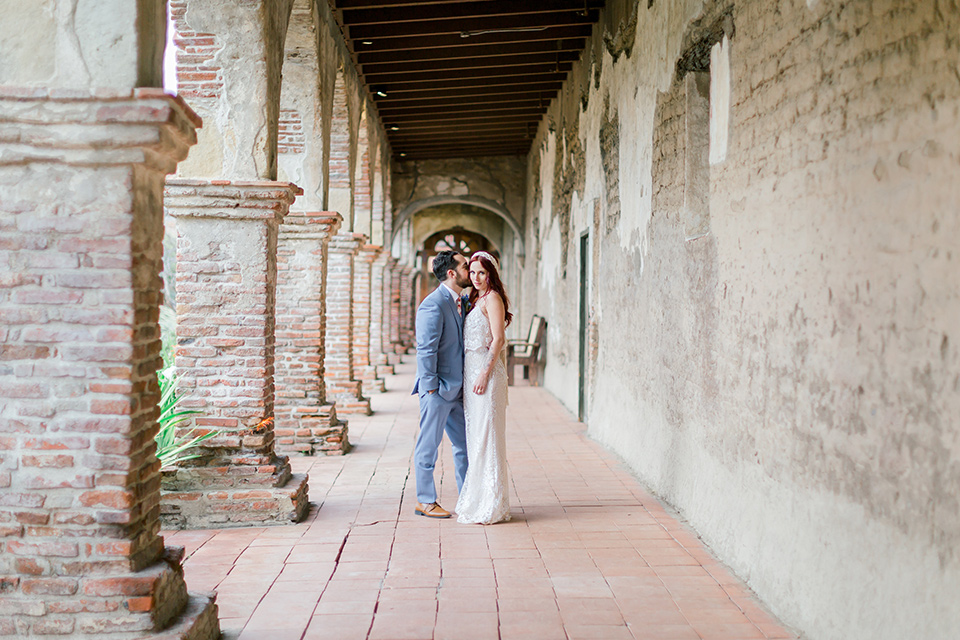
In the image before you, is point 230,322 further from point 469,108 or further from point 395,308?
point 395,308

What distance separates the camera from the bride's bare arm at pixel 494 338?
521cm

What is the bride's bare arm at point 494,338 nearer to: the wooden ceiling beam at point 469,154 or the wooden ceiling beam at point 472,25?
the wooden ceiling beam at point 472,25

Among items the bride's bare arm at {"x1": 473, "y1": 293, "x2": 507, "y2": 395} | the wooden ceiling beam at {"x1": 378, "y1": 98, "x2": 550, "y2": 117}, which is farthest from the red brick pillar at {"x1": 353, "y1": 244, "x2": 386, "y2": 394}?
the bride's bare arm at {"x1": 473, "y1": 293, "x2": 507, "y2": 395}

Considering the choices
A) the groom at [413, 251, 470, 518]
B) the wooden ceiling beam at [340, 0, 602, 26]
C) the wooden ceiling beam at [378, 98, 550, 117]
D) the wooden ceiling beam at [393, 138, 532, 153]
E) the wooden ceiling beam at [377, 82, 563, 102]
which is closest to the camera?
the groom at [413, 251, 470, 518]

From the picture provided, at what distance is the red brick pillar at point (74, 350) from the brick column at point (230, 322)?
228 centimetres

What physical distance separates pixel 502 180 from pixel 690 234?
14180 millimetres

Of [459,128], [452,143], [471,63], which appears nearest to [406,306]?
[452,143]

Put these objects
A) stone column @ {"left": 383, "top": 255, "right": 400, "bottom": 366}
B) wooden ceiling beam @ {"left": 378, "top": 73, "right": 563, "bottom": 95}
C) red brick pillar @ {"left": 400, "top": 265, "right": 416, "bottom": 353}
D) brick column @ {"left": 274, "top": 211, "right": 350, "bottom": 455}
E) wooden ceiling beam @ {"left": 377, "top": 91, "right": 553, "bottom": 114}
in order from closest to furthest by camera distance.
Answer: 1. brick column @ {"left": 274, "top": 211, "right": 350, "bottom": 455}
2. wooden ceiling beam @ {"left": 378, "top": 73, "right": 563, "bottom": 95}
3. wooden ceiling beam @ {"left": 377, "top": 91, "right": 553, "bottom": 114}
4. stone column @ {"left": 383, "top": 255, "right": 400, "bottom": 366}
5. red brick pillar @ {"left": 400, "top": 265, "right": 416, "bottom": 353}

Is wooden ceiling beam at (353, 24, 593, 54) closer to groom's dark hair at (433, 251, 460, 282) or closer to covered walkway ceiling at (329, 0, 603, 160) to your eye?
covered walkway ceiling at (329, 0, 603, 160)

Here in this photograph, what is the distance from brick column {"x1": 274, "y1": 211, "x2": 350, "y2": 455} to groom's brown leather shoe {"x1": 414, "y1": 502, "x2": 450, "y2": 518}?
2.36 meters

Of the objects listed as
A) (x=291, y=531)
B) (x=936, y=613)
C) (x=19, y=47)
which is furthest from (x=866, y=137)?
(x=291, y=531)

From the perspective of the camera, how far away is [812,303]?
11.2ft

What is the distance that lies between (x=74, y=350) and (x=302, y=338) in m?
4.54

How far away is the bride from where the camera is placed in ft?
16.9
